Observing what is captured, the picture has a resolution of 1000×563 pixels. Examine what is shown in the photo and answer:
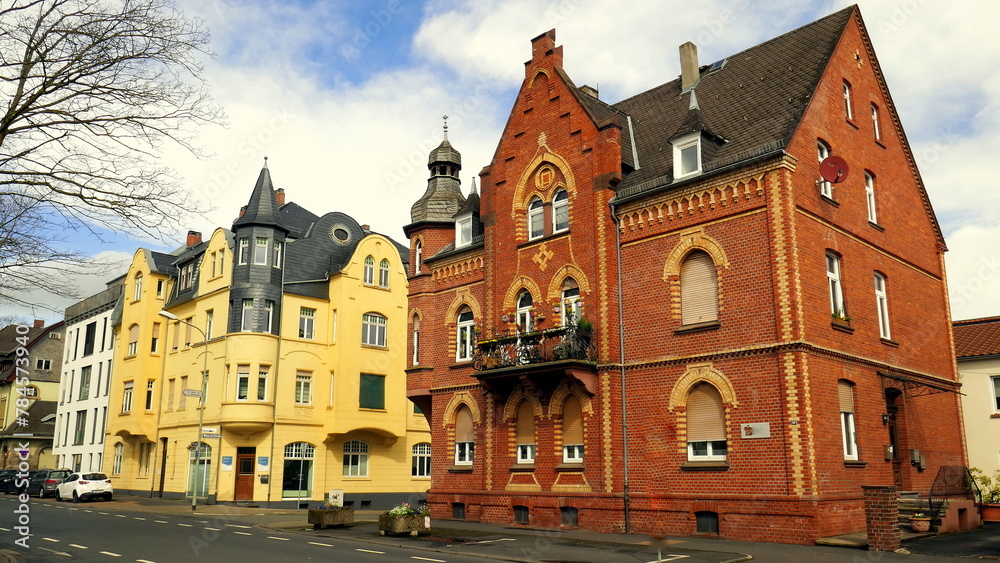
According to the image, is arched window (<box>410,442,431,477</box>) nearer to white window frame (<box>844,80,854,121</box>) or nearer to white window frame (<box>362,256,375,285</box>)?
white window frame (<box>362,256,375,285</box>)

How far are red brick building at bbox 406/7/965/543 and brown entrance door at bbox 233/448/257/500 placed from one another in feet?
40.5

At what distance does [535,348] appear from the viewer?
75.3 feet

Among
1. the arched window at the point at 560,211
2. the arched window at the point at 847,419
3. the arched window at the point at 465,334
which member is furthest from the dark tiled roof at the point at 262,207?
the arched window at the point at 847,419

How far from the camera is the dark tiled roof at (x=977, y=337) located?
3025cm

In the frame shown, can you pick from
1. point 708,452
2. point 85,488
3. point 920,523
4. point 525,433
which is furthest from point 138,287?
point 920,523

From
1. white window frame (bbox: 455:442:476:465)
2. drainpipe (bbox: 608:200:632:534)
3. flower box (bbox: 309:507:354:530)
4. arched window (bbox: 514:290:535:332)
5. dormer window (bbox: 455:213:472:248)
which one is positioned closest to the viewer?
drainpipe (bbox: 608:200:632:534)

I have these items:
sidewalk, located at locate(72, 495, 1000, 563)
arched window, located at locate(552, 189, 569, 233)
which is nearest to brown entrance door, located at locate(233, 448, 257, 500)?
sidewalk, located at locate(72, 495, 1000, 563)

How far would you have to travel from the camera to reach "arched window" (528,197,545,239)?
1001 inches

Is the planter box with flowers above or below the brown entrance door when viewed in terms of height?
below

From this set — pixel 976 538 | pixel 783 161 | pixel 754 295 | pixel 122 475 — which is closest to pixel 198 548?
pixel 754 295

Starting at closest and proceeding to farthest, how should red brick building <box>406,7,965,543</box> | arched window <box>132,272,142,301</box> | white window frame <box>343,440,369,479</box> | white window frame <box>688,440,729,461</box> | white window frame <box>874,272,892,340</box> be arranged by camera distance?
1. red brick building <box>406,7,965,543</box>
2. white window frame <box>688,440,729,461</box>
3. white window frame <box>874,272,892,340</box>
4. white window frame <box>343,440,369,479</box>
5. arched window <box>132,272,142,301</box>

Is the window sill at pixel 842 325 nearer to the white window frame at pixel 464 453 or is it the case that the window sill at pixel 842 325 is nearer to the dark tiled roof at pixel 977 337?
the white window frame at pixel 464 453

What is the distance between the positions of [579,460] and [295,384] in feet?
65.5

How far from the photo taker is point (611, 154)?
925 inches
